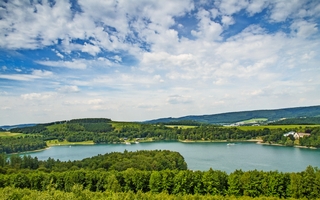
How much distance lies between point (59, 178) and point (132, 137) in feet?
255

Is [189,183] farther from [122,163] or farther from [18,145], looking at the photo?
[18,145]

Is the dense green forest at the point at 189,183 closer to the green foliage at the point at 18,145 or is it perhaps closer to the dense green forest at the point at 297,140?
the dense green forest at the point at 297,140

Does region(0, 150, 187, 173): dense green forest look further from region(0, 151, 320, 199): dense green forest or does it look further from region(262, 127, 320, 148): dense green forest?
region(262, 127, 320, 148): dense green forest

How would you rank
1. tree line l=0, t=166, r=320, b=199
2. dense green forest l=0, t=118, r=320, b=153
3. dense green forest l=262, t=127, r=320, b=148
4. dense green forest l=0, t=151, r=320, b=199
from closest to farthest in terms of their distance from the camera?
dense green forest l=0, t=151, r=320, b=199 < tree line l=0, t=166, r=320, b=199 < dense green forest l=262, t=127, r=320, b=148 < dense green forest l=0, t=118, r=320, b=153

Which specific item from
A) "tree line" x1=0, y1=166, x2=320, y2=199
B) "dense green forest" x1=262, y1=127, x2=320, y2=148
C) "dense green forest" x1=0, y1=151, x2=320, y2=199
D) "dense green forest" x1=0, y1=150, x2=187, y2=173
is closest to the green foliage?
"dense green forest" x1=0, y1=150, x2=187, y2=173

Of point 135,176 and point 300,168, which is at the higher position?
point 135,176

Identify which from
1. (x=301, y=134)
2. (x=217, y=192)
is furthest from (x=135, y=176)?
(x=301, y=134)

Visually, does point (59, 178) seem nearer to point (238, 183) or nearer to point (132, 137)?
point (238, 183)

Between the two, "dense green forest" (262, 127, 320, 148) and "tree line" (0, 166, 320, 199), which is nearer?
"tree line" (0, 166, 320, 199)

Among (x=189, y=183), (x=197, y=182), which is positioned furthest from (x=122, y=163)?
(x=197, y=182)

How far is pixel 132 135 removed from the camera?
347ft

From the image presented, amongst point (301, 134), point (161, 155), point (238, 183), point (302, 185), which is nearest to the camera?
point (302, 185)

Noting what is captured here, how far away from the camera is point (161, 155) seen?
38.3 m

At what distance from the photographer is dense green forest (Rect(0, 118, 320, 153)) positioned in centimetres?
7628
